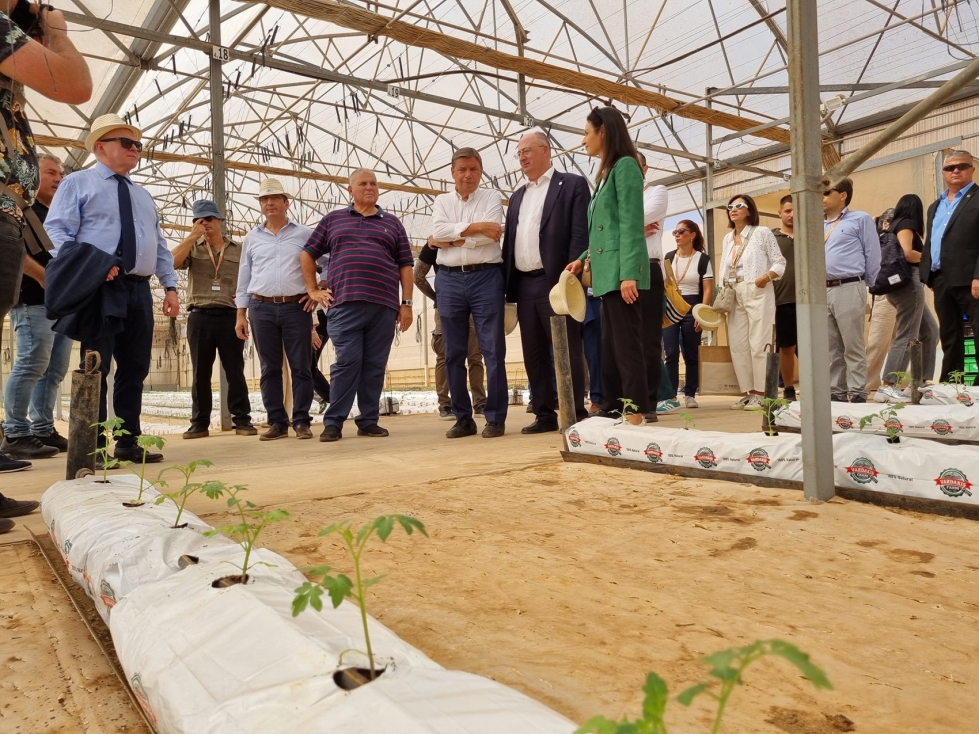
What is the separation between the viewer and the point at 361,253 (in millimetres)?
4086

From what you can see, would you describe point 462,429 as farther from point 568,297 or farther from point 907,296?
point 907,296

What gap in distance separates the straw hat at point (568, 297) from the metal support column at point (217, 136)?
310cm

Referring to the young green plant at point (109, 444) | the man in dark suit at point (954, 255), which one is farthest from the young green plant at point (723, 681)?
the man in dark suit at point (954, 255)

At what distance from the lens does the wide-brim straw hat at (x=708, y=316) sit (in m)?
4.92

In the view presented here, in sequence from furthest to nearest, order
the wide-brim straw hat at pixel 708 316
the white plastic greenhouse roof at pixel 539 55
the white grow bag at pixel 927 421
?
the white plastic greenhouse roof at pixel 539 55
the wide-brim straw hat at pixel 708 316
the white grow bag at pixel 927 421

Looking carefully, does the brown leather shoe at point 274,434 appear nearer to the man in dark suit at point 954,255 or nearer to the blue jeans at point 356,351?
the blue jeans at point 356,351

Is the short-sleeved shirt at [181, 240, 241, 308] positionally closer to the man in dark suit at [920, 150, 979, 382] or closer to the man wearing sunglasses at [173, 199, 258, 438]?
the man wearing sunglasses at [173, 199, 258, 438]

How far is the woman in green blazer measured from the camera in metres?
2.96

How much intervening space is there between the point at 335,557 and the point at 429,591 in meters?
0.28

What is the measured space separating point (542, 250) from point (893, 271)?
2651 mm

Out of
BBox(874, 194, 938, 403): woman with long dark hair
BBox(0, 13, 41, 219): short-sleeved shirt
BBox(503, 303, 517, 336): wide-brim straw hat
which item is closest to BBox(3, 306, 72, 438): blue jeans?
BBox(0, 13, 41, 219): short-sleeved shirt

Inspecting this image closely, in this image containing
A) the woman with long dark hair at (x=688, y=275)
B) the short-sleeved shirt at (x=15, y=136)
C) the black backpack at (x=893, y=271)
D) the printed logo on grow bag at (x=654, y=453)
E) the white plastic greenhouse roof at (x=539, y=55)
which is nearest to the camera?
the short-sleeved shirt at (x=15, y=136)

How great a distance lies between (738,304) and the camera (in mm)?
4828

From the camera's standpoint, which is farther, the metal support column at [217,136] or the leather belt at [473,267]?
the metal support column at [217,136]
